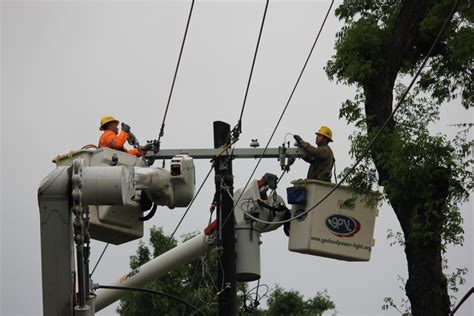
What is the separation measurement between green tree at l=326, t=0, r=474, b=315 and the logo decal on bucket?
40.9 inches

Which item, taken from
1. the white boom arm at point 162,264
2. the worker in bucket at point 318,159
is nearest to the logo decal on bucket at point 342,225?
the worker in bucket at point 318,159

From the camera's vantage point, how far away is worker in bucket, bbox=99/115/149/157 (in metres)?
13.7

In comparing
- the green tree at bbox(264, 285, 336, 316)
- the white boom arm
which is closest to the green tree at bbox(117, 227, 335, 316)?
the green tree at bbox(264, 285, 336, 316)

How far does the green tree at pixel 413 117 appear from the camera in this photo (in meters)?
13.6

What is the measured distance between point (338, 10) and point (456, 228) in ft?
13.2

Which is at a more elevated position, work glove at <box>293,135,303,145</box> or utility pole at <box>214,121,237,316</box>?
work glove at <box>293,135,303,145</box>

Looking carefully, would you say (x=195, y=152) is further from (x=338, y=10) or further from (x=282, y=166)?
(x=338, y=10)

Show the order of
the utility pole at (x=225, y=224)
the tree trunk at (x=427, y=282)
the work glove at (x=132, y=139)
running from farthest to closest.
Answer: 1. the utility pole at (x=225, y=224)
2. the work glove at (x=132, y=139)
3. the tree trunk at (x=427, y=282)

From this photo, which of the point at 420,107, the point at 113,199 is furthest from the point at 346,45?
the point at 113,199

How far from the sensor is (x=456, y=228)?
13539 mm

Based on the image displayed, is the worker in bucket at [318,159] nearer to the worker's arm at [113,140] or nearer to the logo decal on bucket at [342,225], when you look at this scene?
the logo decal on bucket at [342,225]

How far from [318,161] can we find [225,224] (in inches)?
61.1

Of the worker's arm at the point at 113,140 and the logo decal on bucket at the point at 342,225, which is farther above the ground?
the worker's arm at the point at 113,140

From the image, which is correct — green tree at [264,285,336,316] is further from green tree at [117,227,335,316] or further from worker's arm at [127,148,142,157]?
worker's arm at [127,148,142,157]
